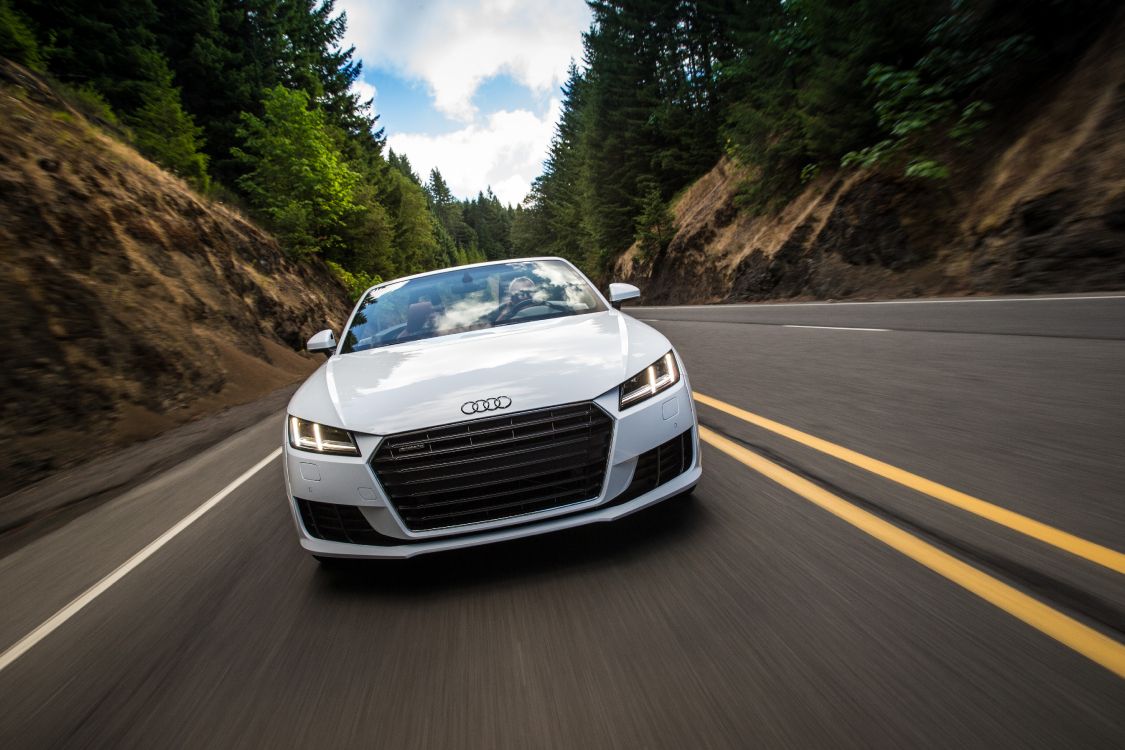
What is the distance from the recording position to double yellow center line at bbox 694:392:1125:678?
1.69 m

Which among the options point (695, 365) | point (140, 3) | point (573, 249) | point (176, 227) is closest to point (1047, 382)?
point (695, 365)

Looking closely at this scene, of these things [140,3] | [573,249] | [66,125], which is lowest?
[573,249]

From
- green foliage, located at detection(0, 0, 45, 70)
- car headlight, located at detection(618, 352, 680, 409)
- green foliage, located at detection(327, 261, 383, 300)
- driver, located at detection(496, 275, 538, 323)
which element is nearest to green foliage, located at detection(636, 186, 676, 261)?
green foliage, located at detection(327, 261, 383, 300)

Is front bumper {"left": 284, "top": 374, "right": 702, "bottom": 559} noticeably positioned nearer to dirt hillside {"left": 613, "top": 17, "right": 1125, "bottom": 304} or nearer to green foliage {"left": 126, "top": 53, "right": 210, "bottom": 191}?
dirt hillside {"left": 613, "top": 17, "right": 1125, "bottom": 304}

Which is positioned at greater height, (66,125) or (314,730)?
(66,125)

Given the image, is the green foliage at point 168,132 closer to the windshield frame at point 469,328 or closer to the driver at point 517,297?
the windshield frame at point 469,328

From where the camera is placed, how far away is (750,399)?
17.7ft

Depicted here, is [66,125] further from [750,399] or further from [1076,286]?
[1076,286]

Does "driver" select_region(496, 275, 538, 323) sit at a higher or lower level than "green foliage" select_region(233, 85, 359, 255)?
lower

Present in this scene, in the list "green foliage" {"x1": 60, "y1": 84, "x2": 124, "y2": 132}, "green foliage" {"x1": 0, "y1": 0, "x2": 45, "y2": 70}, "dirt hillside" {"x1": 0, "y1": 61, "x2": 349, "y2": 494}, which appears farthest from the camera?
"green foliage" {"x1": 60, "y1": 84, "x2": 124, "y2": 132}

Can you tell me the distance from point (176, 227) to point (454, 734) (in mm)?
15721

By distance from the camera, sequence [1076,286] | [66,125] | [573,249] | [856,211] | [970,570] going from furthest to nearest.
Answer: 1. [573,249]
2. [856,211]
3. [66,125]
4. [1076,286]
5. [970,570]

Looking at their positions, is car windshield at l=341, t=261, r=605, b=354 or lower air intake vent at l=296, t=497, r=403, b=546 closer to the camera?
lower air intake vent at l=296, t=497, r=403, b=546

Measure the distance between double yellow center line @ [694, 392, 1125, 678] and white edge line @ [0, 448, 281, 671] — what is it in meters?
3.58
